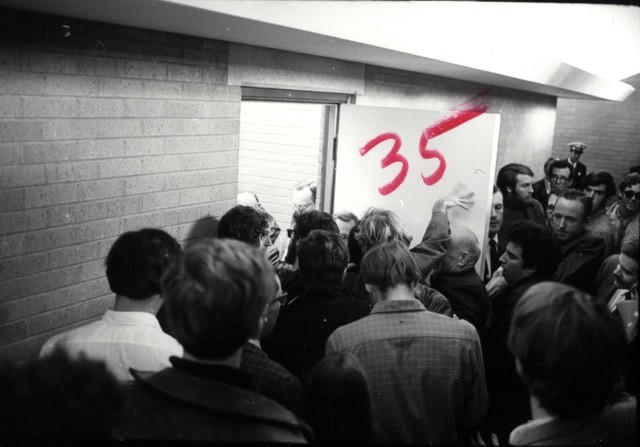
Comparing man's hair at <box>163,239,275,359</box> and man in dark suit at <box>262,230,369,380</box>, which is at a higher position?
man's hair at <box>163,239,275,359</box>

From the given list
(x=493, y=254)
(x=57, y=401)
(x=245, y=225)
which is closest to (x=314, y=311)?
(x=245, y=225)

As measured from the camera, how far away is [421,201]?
4516 millimetres

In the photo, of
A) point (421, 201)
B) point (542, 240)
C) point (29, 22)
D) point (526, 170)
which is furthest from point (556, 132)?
point (29, 22)

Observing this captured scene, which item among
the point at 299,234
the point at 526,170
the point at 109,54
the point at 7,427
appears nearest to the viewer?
the point at 7,427

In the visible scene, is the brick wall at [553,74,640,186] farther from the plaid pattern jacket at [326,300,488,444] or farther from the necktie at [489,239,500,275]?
the plaid pattern jacket at [326,300,488,444]

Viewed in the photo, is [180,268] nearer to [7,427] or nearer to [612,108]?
[7,427]

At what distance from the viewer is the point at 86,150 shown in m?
2.82

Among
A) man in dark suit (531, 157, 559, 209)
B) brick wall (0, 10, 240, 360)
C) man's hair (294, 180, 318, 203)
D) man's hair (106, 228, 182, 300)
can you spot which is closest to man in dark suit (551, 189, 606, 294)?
man's hair (294, 180, 318, 203)

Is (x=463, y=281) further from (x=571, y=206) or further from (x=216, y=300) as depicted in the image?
(x=216, y=300)

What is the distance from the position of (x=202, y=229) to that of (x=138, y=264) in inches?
69.4

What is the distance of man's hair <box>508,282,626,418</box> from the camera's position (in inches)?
50.8

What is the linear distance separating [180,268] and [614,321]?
0.95 m

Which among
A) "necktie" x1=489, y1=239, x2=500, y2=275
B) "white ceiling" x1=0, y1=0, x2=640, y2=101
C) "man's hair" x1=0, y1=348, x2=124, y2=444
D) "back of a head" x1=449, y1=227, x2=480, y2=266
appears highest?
"white ceiling" x1=0, y1=0, x2=640, y2=101

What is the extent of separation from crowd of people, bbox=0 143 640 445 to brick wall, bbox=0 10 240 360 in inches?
19.9
